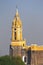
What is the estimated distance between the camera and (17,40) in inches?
5482

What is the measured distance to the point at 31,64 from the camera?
5463 inches

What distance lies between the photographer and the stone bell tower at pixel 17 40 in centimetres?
13888

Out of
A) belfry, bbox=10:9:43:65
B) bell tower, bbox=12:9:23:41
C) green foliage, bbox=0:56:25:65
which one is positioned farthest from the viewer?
bell tower, bbox=12:9:23:41

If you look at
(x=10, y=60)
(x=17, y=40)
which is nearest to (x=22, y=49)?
(x=17, y=40)

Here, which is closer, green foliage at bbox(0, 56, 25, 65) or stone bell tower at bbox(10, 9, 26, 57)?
green foliage at bbox(0, 56, 25, 65)

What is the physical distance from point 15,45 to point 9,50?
4.35ft

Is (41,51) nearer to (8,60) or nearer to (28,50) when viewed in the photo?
(28,50)

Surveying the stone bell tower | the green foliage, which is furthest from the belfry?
the green foliage

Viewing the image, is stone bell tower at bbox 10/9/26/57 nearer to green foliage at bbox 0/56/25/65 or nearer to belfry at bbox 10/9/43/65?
belfry at bbox 10/9/43/65

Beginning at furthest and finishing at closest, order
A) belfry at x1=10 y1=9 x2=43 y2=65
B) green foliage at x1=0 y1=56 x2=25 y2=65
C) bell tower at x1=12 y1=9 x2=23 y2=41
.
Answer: bell tower at x1=12 y1=9 x2=23 y2=41 < belfry at x1=10 y1=9 x2=43 y2=65 < green foliage at x1=0 y1=56 x2=25 y2=65

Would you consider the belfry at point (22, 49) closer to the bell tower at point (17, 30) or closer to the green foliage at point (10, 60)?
the bell tower at point (17, 30)

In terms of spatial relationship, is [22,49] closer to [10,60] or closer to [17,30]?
[17,30]

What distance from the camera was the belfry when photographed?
454 feet

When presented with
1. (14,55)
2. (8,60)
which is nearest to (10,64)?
(8,60)
